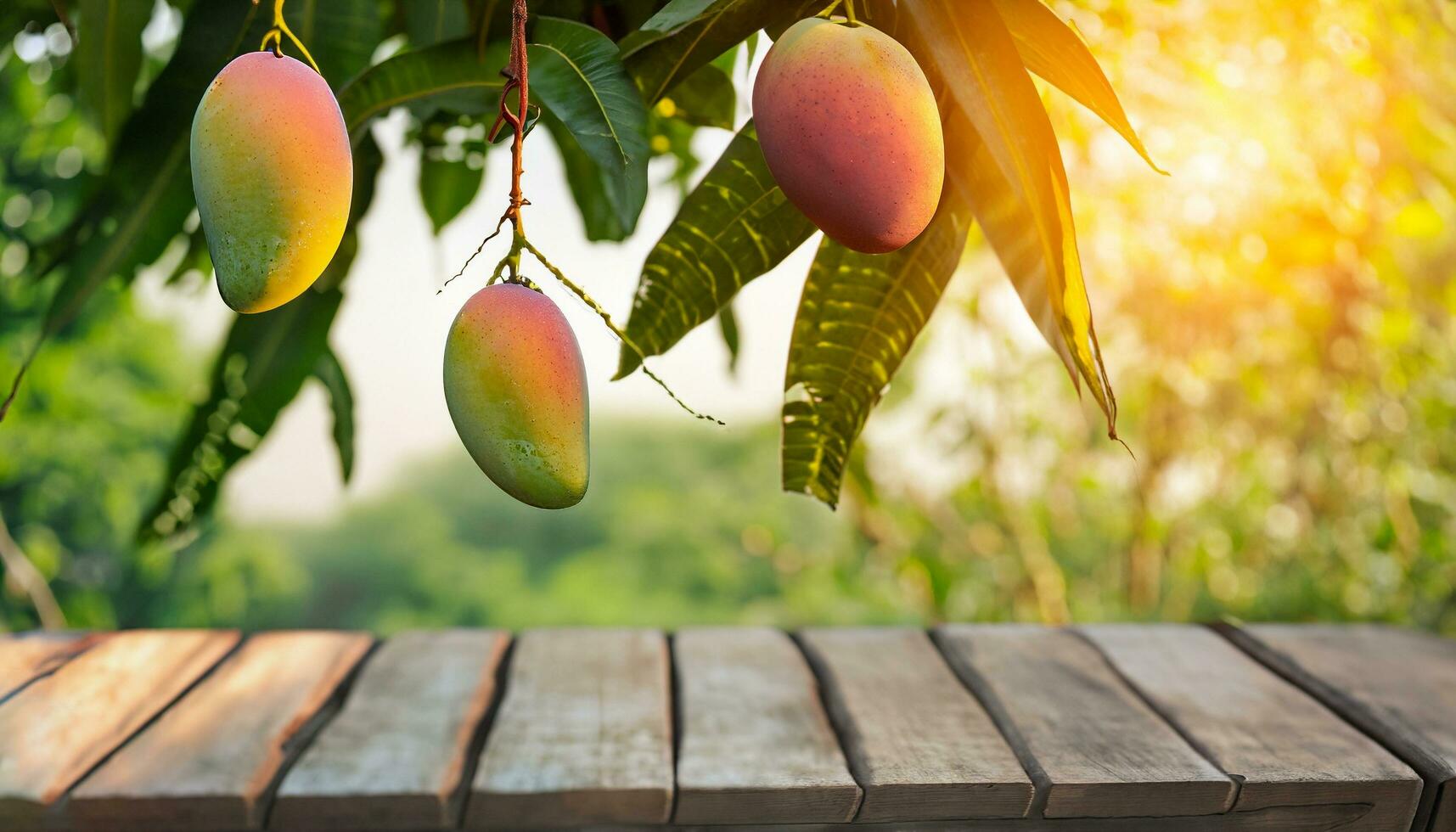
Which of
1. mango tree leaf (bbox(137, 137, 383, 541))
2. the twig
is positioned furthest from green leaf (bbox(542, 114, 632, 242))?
the twig

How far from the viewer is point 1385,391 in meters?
2.00

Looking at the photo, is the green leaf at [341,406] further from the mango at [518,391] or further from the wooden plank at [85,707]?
the mango at [518,391]

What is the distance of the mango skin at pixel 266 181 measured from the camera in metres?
0.35

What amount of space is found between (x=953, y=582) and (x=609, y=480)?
237 centimetres

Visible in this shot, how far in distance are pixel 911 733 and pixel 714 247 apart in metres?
0.34

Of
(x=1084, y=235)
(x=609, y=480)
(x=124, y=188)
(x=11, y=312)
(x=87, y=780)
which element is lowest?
(x=609, y=480)

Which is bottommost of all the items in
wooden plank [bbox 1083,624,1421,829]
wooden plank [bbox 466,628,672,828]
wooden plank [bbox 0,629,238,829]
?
wooden plank [bbox 0,629,238,829]

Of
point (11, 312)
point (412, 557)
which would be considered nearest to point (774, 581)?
point (412, 557)

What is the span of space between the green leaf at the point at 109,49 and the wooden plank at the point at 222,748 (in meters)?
0.35

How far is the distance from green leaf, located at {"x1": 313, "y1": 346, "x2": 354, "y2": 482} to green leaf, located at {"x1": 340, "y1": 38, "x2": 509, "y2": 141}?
0.35m

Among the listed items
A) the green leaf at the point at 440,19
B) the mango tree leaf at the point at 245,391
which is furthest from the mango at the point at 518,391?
the mango tree leaf at the point at 245,391

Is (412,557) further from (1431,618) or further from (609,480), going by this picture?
(1431,618)

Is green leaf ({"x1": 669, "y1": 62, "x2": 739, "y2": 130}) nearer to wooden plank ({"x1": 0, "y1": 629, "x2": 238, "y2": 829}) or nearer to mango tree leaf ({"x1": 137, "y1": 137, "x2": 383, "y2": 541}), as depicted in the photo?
mango tree leaf ({"x1": 137, "y1": 137, "x2": 383, "y2": 541})

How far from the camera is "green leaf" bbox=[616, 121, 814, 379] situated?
52 centimetres
